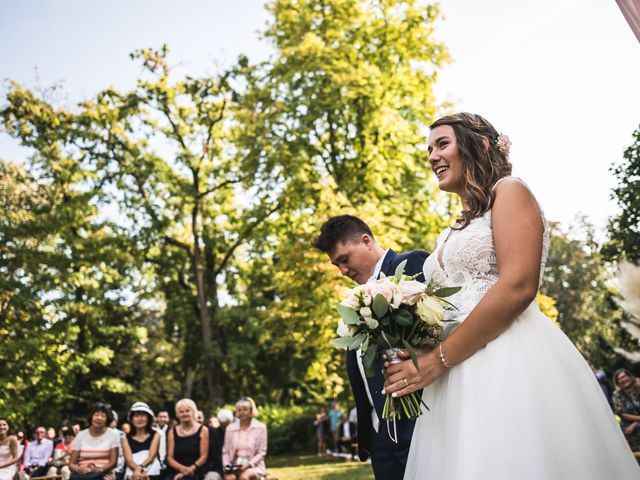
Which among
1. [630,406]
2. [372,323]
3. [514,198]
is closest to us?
[514,198]

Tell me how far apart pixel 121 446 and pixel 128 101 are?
16.2 m

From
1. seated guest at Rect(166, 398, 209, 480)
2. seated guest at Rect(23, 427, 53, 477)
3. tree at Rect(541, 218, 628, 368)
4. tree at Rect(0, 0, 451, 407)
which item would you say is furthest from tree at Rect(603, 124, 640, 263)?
tree at Rect(541, 218, 628, 368)

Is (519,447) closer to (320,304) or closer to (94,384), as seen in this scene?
(320,304)

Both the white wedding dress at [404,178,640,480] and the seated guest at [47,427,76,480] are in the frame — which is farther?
the seated guest at [47,427,76,480]

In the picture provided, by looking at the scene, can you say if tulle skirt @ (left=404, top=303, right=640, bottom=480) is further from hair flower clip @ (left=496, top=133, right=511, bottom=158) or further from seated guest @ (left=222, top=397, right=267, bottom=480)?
seated guest @ (left=222, top=397, right=267, bottom=480)

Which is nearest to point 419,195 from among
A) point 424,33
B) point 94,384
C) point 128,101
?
point 424,33

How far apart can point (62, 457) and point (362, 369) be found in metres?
13.8

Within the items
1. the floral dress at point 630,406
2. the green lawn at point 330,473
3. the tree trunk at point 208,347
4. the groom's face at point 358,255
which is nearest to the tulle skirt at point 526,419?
the groom's face at point 358,255

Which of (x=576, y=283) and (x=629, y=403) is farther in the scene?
(x=576, y=283)

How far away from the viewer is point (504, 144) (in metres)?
2.64

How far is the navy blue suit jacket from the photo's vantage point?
139 inches

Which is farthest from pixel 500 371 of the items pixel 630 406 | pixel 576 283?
pixel 576 283

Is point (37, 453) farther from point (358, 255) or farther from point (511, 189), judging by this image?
point (511, 189)

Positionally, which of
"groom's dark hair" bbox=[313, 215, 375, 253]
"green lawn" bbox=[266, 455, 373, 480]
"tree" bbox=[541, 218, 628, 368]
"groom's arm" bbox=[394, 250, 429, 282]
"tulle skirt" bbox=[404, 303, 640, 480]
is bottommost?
"green lawn" bbox=[266, 455, 373, 480]
